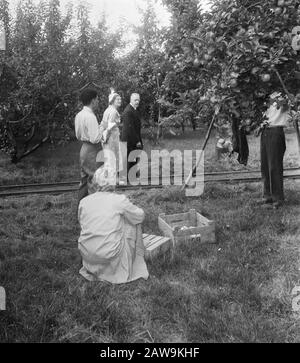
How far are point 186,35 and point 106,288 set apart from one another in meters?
3.39

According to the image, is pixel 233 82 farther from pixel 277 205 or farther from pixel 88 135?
pixel 277 205

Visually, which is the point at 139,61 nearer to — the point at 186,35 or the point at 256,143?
the point at 256,143

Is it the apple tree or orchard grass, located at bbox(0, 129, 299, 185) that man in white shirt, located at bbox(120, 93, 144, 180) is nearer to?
orchard grass, located at bbox(0, 129, 299, 185)

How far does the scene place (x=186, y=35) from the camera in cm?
574

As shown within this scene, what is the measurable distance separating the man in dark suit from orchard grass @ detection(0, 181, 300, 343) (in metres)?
3.62

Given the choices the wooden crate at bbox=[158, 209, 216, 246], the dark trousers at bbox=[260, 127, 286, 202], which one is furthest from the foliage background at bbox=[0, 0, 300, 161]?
the wooden crate at bbox=[158, 209, 216, 246]

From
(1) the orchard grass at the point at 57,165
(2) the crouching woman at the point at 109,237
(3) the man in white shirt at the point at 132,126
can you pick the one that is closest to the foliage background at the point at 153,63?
(1) the orchard grass at the point at 57,165

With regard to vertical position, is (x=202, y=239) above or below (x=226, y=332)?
above

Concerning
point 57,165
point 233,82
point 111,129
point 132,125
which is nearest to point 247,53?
point 233,82

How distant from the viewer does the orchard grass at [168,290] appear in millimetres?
3598

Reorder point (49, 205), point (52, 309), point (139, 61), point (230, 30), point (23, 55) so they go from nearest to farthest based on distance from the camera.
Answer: point (52, 309) → point (230, 30) → point (49, 205) → point (23, 55) → point (139, 61)

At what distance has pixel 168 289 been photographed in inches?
169

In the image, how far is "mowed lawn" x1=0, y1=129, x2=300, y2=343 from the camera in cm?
360

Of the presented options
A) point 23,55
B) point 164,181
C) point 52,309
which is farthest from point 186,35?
point 23,55
